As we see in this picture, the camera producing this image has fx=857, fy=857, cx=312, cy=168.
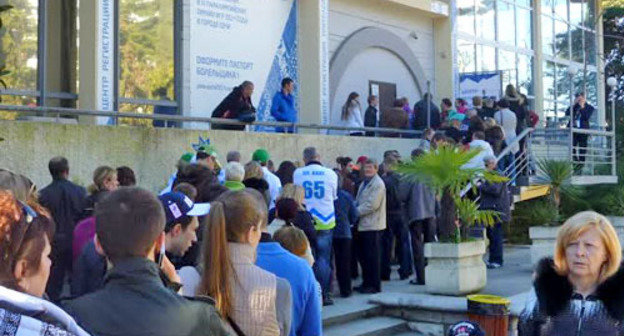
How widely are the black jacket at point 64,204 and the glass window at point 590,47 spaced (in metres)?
29.3

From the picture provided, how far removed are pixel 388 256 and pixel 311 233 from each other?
3479 mm

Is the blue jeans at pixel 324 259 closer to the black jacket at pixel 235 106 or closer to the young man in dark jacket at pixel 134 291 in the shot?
the black jacket at pixel 235 106

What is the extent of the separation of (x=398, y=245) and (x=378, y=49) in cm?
987

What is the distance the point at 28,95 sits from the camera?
13562 mm

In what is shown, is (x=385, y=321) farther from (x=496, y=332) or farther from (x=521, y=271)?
(x=521, y=271)

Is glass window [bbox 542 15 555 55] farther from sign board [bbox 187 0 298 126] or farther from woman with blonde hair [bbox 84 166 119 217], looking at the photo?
woman with blonde hair [bbox 84 166 119 217]

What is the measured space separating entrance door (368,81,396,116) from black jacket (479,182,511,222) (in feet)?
25.3

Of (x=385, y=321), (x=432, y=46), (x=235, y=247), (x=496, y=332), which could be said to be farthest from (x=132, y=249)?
(x=432, y=46)

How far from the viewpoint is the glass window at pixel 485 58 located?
85.1 ft

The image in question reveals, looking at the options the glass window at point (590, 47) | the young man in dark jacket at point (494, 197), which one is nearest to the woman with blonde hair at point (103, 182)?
the young man in dark jacket at point (494, 197)

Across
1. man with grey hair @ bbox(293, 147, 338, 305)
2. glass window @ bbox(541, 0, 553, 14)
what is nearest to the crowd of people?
man with grey hair @ bbox(293, 147, 338, 305)

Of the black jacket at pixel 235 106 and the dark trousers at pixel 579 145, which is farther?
the dark trousers at pixel 579 145

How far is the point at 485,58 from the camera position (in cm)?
2616

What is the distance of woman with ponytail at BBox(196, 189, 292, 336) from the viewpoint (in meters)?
3.92
